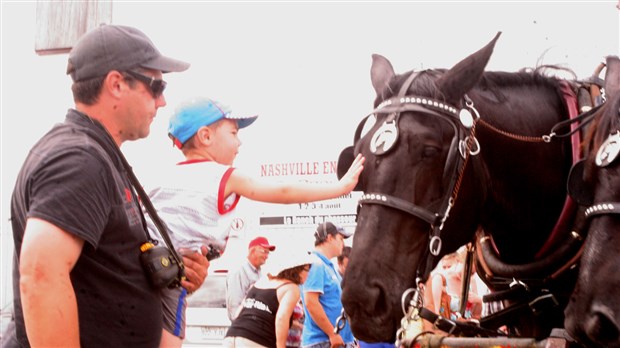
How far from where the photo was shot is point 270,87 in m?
11.1

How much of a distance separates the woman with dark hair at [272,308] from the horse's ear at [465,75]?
390 cm

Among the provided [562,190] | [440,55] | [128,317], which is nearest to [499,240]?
[562,190]

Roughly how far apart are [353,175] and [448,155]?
34cm

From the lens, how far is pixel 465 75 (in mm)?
3332

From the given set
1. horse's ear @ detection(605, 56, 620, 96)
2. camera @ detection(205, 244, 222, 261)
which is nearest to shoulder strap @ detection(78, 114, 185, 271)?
camera @ detection(205, 244, 222, 261)

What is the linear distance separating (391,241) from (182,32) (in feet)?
30.1

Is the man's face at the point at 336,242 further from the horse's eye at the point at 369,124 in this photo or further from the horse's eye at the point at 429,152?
the horse's eye at the point at 429,152

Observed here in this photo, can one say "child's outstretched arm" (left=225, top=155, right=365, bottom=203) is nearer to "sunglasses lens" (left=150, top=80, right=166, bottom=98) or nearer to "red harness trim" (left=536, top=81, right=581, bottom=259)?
"sunglasses lens" (left=150, top=80, right=166, bottom=98)

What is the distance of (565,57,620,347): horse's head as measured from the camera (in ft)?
8.94

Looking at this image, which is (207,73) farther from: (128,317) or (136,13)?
(128,317)

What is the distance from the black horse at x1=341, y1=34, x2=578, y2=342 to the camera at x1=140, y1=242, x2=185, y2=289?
738 millimetres

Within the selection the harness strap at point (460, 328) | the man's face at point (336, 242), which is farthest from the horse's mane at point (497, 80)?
the man's face at point (336, 242)

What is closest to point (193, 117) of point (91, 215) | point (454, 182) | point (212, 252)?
point (212, 252)

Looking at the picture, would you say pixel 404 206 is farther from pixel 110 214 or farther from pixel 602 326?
pixel 110 214
